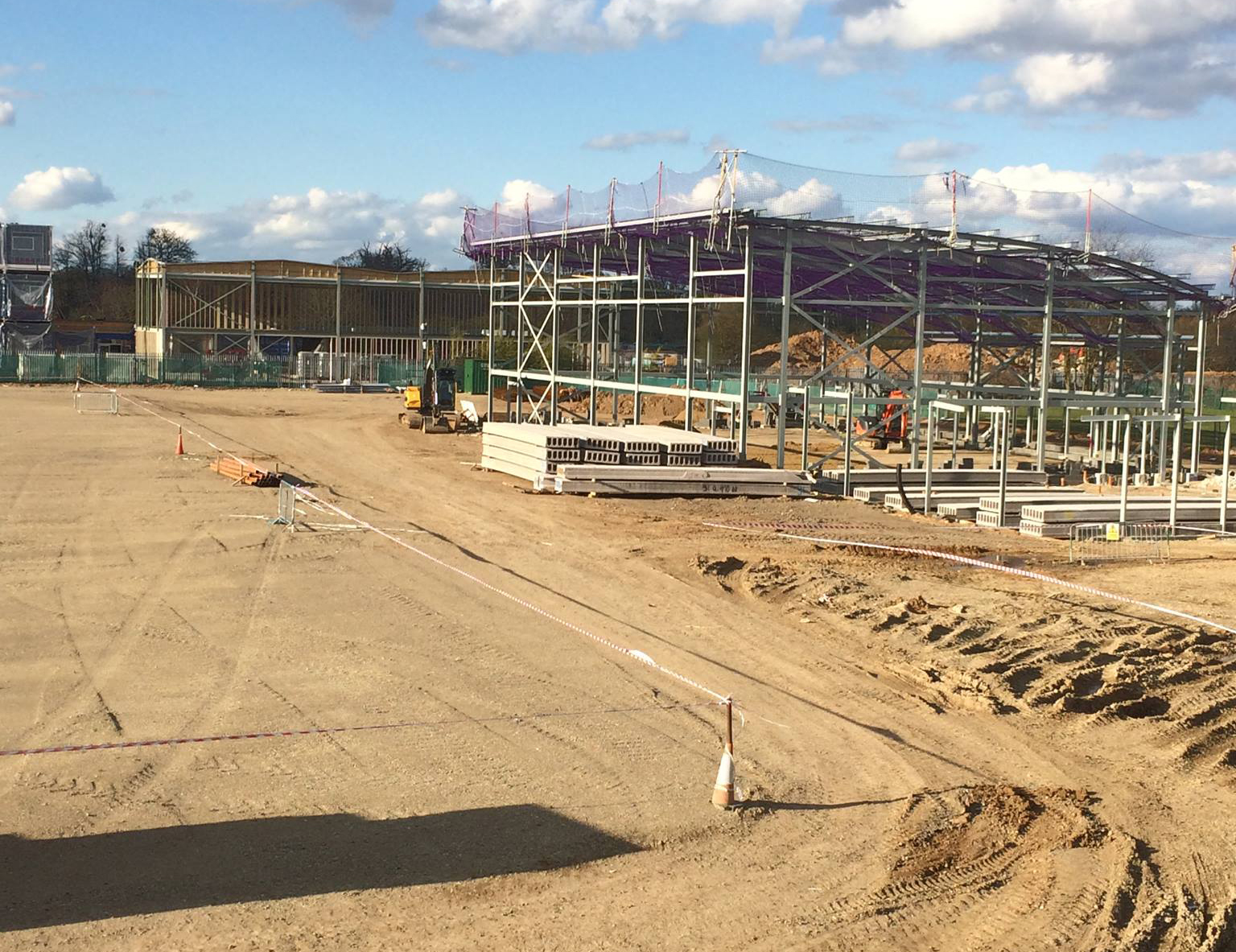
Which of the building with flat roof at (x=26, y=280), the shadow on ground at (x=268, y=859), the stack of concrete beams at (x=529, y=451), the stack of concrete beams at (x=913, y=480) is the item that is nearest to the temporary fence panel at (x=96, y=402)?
the stack of concrete beams at (x=529, y=451)

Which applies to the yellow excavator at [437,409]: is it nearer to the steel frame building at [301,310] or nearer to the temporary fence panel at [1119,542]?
the steel frame building at [301,310]

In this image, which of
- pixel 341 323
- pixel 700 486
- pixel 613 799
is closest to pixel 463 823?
pixel 613 799

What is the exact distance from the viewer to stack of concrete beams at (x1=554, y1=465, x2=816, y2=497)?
25391 mm

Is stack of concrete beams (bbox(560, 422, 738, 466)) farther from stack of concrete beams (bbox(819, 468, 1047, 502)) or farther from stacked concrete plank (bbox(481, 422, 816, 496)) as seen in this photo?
stack of concrete beams (bbox(819, 468, 1047, 502))

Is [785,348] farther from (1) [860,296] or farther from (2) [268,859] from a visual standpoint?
(2) [268,859]

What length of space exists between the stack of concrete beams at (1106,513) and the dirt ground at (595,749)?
8.66ft

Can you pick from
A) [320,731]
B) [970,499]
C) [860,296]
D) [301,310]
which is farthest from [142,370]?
[320,731]

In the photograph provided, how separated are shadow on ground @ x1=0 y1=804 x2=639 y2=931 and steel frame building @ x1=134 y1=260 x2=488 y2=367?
59904 mm

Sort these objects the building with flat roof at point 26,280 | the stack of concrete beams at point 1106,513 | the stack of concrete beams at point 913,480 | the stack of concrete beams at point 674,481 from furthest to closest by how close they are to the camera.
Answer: the building with flat roof at point 26,280 < the stack of concrete beams at point 913,480 < the stack of concrete beams at point 674,481 < the stack of concrete beams at point 1106,513

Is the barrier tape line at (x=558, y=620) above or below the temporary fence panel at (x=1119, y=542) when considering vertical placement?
below

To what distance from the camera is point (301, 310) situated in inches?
2763

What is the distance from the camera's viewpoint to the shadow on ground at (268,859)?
23.6 ft

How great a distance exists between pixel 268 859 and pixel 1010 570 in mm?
12577

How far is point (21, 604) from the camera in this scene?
1418 centimetres
